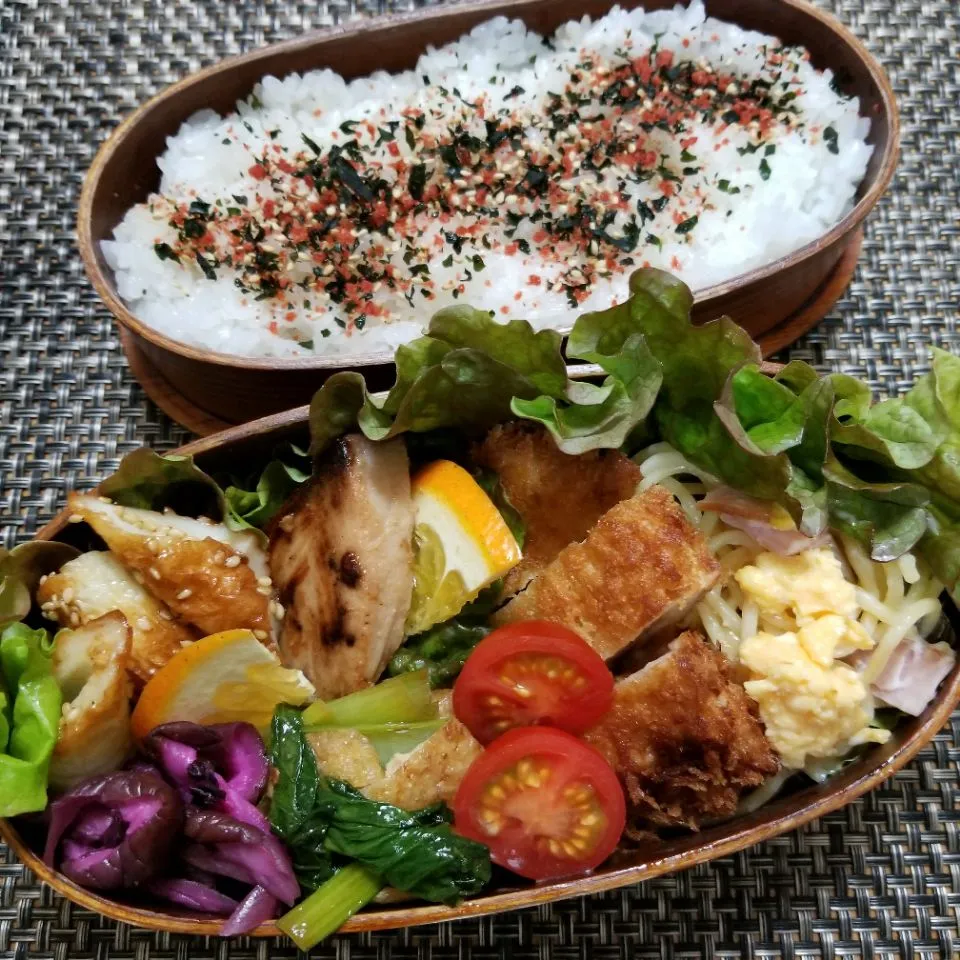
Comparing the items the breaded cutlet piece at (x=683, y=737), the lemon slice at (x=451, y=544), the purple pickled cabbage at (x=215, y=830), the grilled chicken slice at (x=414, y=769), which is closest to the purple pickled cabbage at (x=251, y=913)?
the purple pickled cabbage at (x=215, y=830)

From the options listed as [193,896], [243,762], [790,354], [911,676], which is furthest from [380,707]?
[790,354]

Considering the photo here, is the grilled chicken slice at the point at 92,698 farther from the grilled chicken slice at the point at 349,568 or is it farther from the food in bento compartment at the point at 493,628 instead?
the grilled chicken slice at the point at 349,568

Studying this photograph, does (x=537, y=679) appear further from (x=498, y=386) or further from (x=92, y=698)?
(x=92, y=698)

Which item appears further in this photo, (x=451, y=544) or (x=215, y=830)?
(x=451, y=544)

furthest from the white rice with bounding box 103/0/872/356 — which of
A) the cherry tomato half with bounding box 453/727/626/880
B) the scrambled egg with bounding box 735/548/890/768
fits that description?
the cherry tomato half with bounding box 453/727/626/880

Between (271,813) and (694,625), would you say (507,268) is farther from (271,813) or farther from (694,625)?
(271,813)
